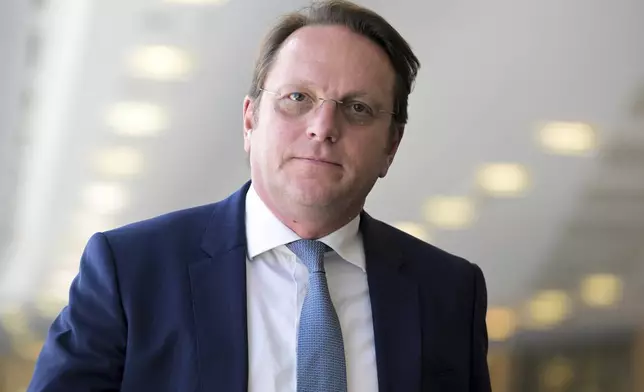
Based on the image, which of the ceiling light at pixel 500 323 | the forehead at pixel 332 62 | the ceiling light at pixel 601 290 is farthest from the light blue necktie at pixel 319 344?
the ceiling light at pixel 601 290

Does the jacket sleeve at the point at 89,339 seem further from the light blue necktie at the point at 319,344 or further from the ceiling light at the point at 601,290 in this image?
the ceiling light at the point at 601,290

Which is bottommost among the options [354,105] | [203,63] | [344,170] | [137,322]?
[137,322]

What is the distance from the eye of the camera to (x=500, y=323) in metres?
2.43

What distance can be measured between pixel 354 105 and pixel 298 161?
6.4 inches

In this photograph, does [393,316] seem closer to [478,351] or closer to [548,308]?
[478,351]

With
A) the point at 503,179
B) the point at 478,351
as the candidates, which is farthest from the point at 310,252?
the point at 503,179

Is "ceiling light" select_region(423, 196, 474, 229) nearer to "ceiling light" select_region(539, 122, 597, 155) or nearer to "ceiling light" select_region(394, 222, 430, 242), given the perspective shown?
"ceiling light" select_region(394, 222, 430, 242)

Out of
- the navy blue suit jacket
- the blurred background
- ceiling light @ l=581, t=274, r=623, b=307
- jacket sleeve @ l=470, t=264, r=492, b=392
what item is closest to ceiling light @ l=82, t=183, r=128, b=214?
the blurred background

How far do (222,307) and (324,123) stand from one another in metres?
0.38

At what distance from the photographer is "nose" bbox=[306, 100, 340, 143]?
→ 146 cm

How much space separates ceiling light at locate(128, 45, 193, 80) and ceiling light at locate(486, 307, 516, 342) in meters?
1.15

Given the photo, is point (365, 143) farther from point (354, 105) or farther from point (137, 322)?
point (137, 322)

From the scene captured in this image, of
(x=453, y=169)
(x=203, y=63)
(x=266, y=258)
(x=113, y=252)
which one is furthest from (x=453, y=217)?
(x=113, y=252)

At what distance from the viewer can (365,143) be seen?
1.53 metres
